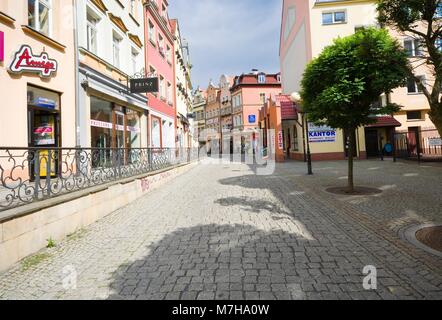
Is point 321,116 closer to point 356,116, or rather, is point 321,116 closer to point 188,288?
point 356,116

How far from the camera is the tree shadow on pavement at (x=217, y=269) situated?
295cm

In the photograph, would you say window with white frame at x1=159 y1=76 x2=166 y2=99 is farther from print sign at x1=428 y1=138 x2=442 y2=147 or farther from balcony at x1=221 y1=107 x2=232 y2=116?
balcony at x1=221 y1=107 x2=232 y2=116

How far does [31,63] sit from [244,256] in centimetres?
784

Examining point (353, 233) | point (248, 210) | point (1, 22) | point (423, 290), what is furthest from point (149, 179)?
point (423, 290)

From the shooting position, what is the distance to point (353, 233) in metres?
4.68

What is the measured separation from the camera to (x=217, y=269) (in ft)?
11.4

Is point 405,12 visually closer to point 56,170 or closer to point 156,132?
point 56,170

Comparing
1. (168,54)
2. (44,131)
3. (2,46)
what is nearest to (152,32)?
(168,54)

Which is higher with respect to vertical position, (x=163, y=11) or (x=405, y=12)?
(x=163, y=11)

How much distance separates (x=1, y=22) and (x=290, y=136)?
22655 millimetres

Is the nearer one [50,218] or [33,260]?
[33,260]

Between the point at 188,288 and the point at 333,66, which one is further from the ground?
the point at 333,66

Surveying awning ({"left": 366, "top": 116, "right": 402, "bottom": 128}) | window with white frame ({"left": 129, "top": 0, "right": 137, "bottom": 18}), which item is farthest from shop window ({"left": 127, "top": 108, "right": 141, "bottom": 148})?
awning ({"left": 366, "top": 116, "right": 402, "bottom": 128})

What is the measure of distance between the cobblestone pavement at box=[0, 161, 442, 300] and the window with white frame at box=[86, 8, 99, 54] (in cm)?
757
